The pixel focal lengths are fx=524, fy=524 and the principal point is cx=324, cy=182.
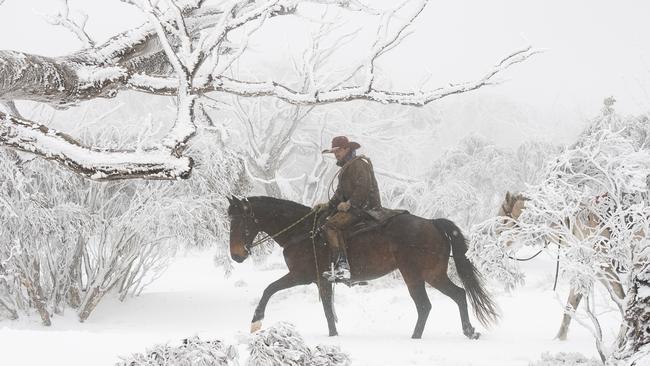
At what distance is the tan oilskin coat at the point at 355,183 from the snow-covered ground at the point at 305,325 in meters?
1.72

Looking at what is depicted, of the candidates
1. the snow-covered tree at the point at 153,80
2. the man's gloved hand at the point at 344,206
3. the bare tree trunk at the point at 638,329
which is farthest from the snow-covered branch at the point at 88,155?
the man's gloved hand at the point at 344,206

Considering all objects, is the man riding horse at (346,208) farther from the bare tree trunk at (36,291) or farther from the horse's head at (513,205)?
the bare tree trunk at (36,291)

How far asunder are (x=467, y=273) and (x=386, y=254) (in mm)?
1078

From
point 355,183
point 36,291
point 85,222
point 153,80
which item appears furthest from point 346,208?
point 36,291

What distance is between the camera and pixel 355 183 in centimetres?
678

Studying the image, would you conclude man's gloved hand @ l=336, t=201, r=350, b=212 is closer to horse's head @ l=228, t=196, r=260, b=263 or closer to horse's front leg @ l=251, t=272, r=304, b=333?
horse's front leg @ l=251, t=272, r=304, b=333

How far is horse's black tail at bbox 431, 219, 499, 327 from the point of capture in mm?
6754

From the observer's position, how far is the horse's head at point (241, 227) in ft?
22.9

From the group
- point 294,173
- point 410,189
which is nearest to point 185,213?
point 410,189

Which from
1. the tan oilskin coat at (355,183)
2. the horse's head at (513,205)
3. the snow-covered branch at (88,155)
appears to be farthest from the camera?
the horse's head at (513,205)

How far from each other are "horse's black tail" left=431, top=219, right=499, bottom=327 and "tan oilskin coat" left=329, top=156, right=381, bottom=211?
1051 mm

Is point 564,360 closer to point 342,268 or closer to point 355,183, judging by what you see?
point 342,268

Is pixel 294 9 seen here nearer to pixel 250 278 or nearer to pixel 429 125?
pixel 250 278

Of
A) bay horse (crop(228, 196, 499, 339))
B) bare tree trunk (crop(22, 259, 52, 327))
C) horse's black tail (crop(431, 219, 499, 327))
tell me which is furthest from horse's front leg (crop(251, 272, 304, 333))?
bare tree trunk (crop(22, 259, 52, 327))
